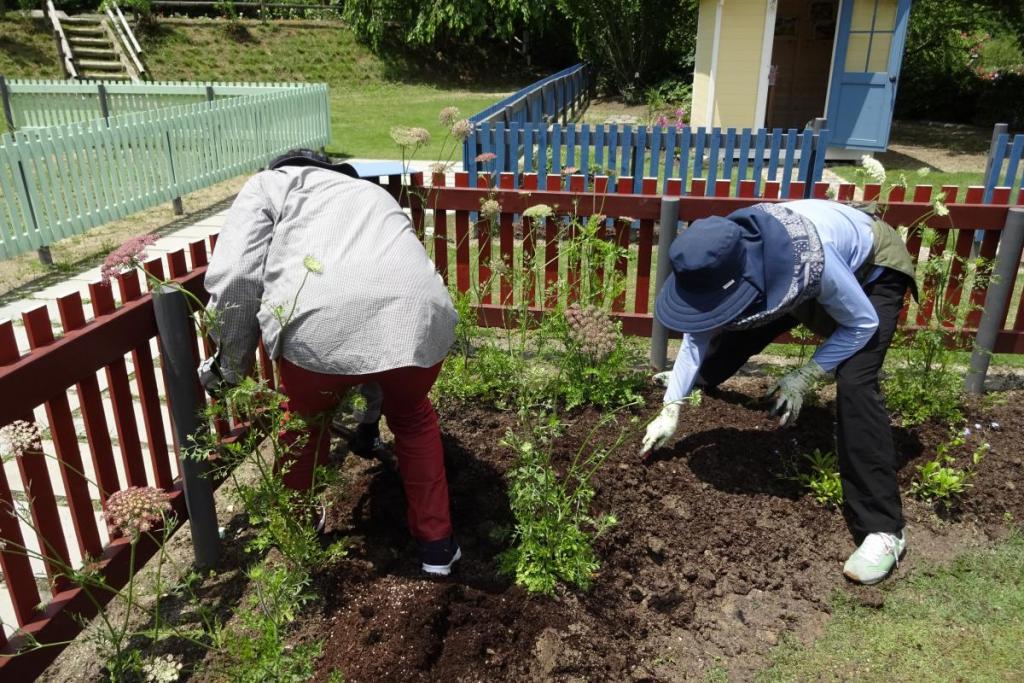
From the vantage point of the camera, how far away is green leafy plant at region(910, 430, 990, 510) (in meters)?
3.32

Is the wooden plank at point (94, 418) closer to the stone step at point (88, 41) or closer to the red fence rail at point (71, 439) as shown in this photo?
the red fence rail at point (71, 439)

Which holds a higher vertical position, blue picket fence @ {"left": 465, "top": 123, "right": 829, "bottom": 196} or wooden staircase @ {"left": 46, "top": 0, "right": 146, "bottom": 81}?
wooden staircase @ {"left": 46, "top": 0, "right": 146, "bottom": 81}

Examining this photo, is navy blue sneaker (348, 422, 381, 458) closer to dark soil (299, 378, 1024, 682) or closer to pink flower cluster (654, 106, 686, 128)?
dark soil (299, 378, 1024, 682)

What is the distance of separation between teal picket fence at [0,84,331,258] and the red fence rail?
4892 millimetres

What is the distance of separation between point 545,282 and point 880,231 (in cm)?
194

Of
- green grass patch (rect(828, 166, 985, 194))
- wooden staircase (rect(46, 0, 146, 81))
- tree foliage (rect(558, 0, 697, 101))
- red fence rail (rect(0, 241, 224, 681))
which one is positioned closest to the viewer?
red fence rail (rect(0, 241, 224, 681))

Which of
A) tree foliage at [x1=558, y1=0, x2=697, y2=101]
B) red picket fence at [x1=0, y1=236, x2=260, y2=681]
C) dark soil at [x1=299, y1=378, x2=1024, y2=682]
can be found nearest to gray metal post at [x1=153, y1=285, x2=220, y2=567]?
red picket fence at [x1=0, y1=236, x2=260, y2=681]

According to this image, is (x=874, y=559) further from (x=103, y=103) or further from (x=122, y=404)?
(x=103, y=103)

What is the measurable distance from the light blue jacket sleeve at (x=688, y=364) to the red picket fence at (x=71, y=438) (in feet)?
6.02

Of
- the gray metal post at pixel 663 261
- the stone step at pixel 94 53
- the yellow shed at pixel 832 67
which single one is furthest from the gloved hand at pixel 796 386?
the stone step at pixel 94 53

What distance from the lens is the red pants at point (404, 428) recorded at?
8.27 ft

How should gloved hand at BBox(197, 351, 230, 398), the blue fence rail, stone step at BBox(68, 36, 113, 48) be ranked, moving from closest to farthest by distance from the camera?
gloved hand at BBox(197, 351, 230, 398)
the blue fence rail
stone step at BBox(68, 36, 113, 48)

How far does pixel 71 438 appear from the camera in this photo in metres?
2.62

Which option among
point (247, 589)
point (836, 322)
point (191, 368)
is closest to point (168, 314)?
point (191, 368)
